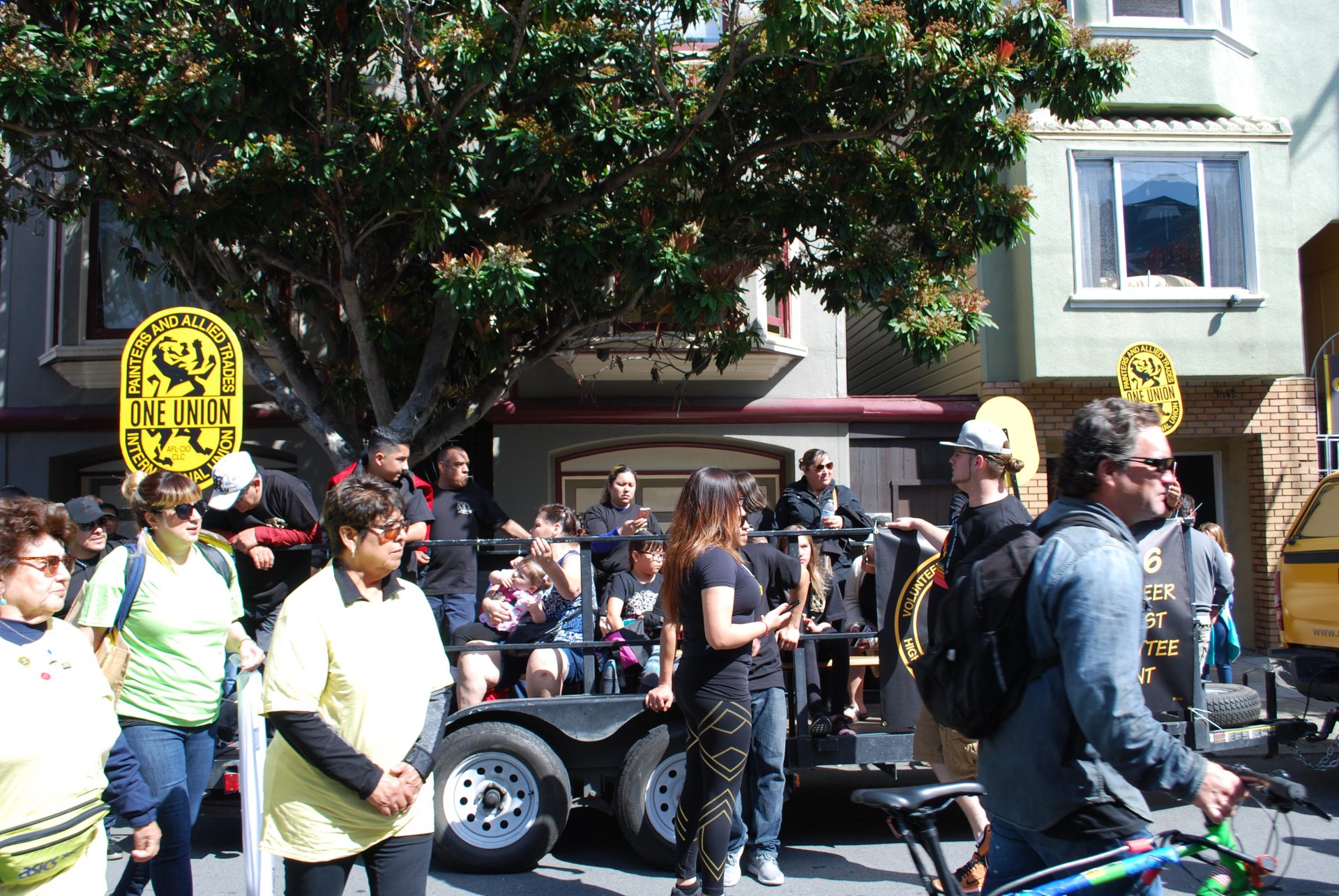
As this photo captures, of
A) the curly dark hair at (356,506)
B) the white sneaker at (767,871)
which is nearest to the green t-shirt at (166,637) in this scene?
the curly dark hair at (356,506)

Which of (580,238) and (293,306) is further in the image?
(293,306)

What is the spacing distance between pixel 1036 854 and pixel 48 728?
2560 mm

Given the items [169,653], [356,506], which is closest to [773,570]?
→ [356,506]

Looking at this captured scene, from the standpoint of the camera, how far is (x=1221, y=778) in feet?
7.56

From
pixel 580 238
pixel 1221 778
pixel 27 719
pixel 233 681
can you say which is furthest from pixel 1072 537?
pixel 580 238

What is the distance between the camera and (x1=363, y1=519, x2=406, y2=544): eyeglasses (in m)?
3.09

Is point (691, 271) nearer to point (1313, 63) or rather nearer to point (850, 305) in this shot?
point (850, 305)

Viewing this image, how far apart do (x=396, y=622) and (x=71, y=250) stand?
10132 millimetres

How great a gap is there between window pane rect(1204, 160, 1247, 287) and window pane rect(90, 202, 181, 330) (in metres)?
11.6

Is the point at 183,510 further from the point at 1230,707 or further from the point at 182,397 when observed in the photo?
the point at 1230,707

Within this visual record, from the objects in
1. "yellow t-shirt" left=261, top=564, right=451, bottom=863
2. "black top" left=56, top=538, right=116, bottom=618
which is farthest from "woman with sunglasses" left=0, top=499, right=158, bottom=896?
"black top" left=56, top=538, right=116, bottom=618

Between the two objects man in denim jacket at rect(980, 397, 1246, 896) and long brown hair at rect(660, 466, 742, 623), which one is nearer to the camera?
man in denim jacket at rect(980, 397, 1246, 896)

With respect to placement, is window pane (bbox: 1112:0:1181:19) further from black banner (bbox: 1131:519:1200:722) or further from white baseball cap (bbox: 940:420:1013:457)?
white baseball cap (bbox: 940:420:1013:457)

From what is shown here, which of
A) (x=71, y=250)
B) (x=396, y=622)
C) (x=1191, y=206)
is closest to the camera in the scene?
(x=396, y=622)
